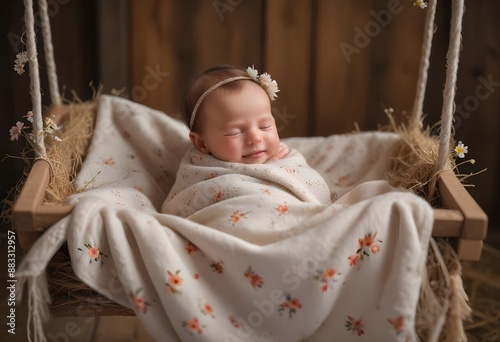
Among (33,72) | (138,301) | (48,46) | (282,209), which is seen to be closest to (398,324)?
(282,209)

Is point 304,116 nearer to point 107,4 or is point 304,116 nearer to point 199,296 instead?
point 107,4

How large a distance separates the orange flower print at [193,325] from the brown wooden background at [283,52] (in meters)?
1.18

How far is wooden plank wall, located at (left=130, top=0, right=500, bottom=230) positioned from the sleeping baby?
61 centimetres

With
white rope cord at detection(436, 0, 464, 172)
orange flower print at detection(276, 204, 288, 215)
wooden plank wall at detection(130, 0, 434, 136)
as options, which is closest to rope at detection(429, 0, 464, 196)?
white rope cord at detection(436, 0, 464, 172)

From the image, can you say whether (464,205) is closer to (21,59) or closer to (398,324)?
(398,324)

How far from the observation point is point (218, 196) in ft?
4.34

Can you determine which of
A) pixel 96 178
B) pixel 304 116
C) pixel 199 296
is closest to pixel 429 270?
pixel 199 296

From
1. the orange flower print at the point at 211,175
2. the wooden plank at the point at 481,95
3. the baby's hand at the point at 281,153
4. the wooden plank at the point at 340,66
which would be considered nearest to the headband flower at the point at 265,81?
the baby's hand at the point at 281,153

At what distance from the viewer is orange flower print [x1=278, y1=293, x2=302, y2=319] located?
110cm

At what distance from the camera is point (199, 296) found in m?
1.11

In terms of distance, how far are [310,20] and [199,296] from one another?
126cm

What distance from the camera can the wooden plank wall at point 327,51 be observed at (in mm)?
2080

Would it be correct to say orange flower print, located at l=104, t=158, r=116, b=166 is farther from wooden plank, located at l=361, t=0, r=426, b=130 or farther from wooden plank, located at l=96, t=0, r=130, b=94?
wooden plank, located at l=361, t=0, r=426, b=130

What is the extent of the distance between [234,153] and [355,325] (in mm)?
478
